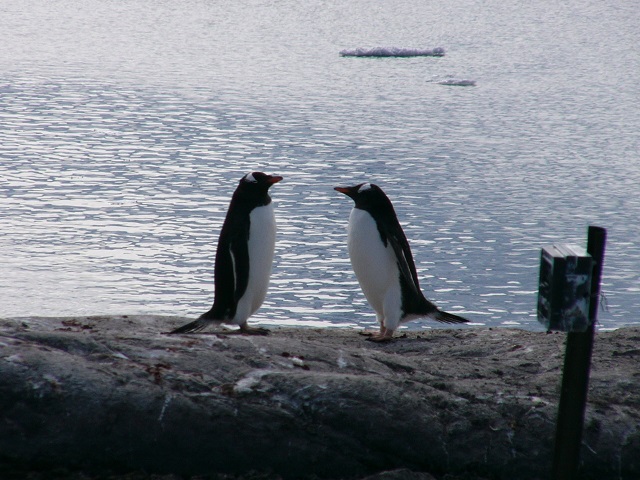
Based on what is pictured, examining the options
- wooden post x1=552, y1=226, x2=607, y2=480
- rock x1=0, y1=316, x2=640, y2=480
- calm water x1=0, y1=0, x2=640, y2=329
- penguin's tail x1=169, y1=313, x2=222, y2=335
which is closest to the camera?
wooden post x1=552, y1=226, x2=607, y2=480

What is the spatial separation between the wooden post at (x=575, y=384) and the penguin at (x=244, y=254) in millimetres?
2093

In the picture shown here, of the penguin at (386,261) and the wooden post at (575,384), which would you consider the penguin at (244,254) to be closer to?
the penguin at (386,261)

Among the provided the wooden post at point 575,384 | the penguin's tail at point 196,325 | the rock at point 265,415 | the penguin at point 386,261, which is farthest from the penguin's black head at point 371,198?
the wooden post at point 575,384

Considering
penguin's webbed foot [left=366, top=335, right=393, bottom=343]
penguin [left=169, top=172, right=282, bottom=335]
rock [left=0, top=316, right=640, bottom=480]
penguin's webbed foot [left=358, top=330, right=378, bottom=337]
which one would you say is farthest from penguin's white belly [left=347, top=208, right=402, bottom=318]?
rock [left=0, top=316, right=640, bottom=480]

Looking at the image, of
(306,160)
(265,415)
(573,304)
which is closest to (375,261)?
(265,415)

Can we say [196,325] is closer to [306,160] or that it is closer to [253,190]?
[253,190]

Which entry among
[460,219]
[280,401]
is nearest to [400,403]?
[280,401]

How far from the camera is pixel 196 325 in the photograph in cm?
420

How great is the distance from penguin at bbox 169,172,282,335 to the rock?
852 mm

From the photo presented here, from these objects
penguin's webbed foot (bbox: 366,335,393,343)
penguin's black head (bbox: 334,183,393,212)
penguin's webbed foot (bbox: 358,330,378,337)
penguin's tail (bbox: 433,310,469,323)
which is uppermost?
penguin's black head (bbox: 334,183,393,212)

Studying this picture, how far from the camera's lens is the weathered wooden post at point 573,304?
2191mm

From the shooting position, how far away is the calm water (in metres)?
5.86

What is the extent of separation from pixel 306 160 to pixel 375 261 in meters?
4.61

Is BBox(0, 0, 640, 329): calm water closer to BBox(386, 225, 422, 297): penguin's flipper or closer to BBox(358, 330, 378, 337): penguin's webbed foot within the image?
BBox(358, 330, 378, 337): penguin's webbed foot
